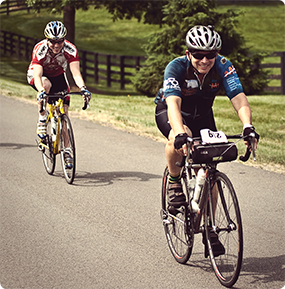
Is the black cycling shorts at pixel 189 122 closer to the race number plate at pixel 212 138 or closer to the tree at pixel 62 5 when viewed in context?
the race number plate at pixel 212 138

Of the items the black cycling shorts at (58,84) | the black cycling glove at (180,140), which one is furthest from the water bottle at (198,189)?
the black cycling shorts at (58,84)

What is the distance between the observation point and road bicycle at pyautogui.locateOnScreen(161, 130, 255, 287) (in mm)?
4105

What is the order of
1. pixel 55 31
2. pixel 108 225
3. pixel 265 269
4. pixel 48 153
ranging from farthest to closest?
pixel 48 153, pixel 55 31, pixel 108 225, pixel 265 269

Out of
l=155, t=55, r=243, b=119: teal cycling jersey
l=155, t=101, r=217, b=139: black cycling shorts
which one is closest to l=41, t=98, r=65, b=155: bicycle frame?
l=155, t=101, r=217, b=139: black cycling shorts

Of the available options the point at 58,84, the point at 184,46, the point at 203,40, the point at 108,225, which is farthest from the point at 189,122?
the point at 184,46

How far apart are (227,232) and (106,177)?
387cm

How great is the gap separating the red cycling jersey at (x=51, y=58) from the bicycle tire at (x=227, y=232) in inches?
168

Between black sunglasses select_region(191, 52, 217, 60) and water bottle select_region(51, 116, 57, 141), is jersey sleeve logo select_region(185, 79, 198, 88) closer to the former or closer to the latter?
black sunglasses select_region(191, 52, 217, 60)

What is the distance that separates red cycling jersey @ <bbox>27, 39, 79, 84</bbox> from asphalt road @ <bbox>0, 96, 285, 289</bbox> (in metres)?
1.56

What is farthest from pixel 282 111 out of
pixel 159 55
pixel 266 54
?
pixel 159 55

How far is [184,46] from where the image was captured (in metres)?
18.4

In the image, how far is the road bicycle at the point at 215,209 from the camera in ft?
13.5

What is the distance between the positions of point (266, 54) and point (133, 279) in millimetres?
15333

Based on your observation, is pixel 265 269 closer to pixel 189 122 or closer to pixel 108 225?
pixel 189 122
